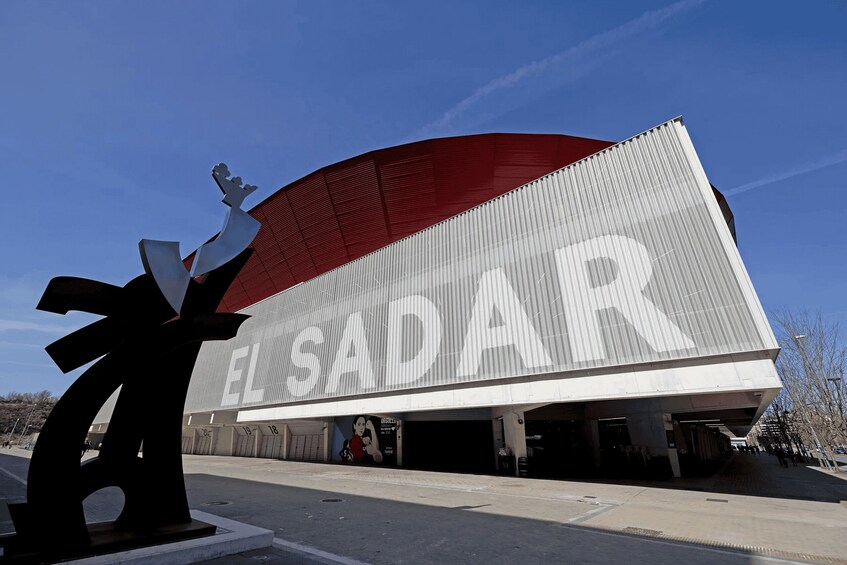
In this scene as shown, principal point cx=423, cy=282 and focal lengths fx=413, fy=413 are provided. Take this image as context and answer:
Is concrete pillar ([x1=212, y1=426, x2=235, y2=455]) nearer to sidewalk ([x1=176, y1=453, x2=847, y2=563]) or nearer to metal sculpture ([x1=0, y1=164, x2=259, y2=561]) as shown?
sidewalk ([x1=176, y1=453, x2=847, y2=563])

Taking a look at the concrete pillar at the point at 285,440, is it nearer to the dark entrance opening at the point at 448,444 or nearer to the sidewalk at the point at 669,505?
the dark entrance opening at the point at 448,444

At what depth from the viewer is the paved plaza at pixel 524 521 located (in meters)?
6.69

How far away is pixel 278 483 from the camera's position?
16844 millimetres

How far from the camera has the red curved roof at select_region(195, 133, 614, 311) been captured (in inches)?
1146

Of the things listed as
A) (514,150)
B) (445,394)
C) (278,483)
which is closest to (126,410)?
(278,483)

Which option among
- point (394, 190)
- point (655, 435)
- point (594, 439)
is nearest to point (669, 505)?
point (655, 435)

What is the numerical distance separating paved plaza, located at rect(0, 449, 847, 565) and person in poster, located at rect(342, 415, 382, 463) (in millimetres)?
12860

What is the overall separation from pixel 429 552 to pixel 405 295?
624 inches

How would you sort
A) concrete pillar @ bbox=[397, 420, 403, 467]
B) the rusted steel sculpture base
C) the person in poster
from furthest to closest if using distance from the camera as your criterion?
1. the person in poster
2. concrete pillar @ bbox=[397, 420, 403, 467]
3. the rusted steel sculpture base

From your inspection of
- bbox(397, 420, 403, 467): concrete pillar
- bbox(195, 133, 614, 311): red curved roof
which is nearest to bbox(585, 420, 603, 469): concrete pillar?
bbox(397, 420, 403, 467): concrete pillar

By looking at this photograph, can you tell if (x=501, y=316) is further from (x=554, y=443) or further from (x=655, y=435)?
(x=554, y=443)

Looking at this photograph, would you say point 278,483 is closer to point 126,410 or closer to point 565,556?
point 126,410

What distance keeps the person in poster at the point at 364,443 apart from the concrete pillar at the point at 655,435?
651 inches

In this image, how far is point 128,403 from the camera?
22.2ft
